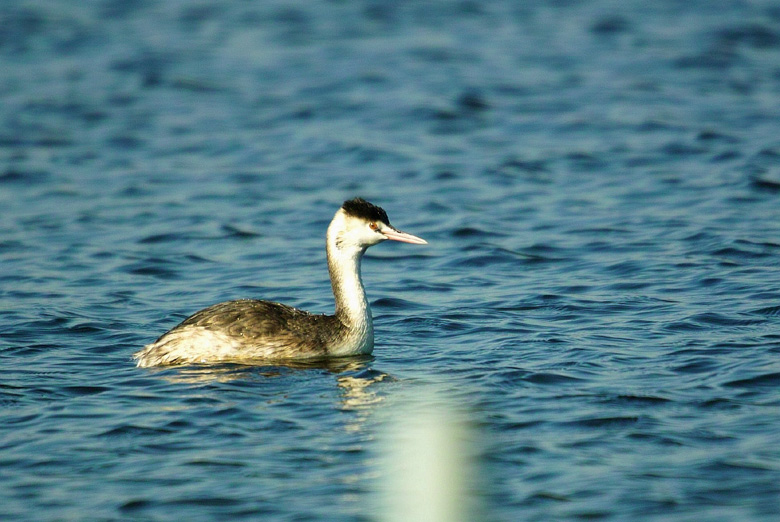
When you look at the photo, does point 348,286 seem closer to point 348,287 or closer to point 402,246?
point 348,287

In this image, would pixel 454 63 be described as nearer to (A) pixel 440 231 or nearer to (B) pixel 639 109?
(B) pixel 639 109

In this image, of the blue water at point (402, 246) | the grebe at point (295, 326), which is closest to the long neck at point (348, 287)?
the grebe at point (295, 326)

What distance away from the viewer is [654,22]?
88.3 ft

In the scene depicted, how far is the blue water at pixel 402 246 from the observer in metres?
7.88

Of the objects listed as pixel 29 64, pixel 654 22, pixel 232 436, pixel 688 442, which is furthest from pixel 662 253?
pixel 29 64

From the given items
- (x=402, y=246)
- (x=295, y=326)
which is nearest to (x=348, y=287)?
(x=295, y=326)

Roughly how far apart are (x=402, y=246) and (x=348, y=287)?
4.99 meters

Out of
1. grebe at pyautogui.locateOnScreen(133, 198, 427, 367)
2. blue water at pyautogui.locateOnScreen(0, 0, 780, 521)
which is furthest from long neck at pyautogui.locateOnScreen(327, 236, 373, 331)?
blue water at pyautogui.locateOnScreen(0, 0, 780, 521)

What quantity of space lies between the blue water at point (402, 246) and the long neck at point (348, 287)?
1.38 feet

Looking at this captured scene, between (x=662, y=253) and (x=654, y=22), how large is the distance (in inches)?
563

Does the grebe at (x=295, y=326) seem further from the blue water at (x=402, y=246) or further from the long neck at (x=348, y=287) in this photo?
the blue water at (x=402, y=246)

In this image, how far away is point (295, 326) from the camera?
10.5 m

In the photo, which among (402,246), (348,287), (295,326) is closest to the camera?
(295,326)

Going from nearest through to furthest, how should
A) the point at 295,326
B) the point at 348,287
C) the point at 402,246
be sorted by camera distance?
the point at 295,326 < the point at 348,287 < the point at 402,246
